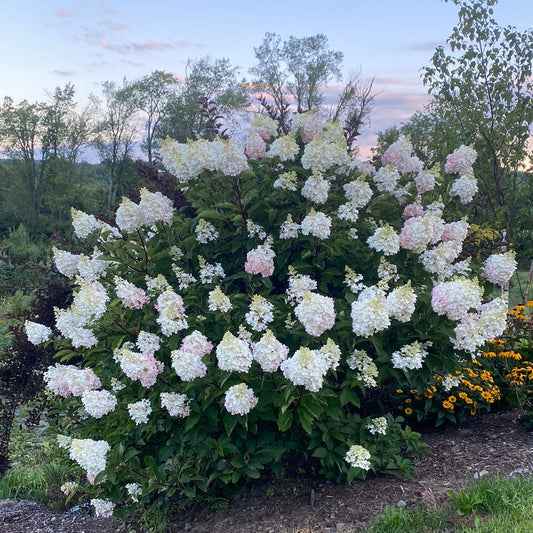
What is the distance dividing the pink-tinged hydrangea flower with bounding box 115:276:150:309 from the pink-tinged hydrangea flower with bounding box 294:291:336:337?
3.79ft

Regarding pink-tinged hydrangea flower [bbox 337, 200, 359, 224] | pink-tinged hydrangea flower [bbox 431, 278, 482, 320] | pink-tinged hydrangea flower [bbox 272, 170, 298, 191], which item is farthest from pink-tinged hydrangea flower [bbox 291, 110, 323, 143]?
pink-tinged hydrangea flower [bbox 431, 278, 482, 320]

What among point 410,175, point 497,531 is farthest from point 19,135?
point 497,531

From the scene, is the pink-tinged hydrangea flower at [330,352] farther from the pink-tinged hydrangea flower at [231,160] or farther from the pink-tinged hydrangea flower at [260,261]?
the pink-tinged hydrangea flower at [231,160]

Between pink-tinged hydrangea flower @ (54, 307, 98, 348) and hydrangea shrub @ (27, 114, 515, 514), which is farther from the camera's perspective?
pink-tinged hydrangea flower @ (54, 307, 98, 348)

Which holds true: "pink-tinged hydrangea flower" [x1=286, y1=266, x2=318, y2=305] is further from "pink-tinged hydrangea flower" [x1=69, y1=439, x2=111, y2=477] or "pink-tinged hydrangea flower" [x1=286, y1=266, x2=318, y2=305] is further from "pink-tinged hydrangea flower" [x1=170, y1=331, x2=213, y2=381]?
"pink-tinged hydrangea flower" [x1=69, y1=439, x2=111, y2=477]

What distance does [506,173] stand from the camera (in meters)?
8.72

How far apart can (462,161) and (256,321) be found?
2.58 meters

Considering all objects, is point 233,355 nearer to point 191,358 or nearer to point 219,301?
point 191,358

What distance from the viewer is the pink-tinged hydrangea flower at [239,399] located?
300 centimetres

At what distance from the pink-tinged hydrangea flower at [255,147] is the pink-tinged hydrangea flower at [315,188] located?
2.30 feet

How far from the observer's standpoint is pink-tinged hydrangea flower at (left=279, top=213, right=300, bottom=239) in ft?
12.2

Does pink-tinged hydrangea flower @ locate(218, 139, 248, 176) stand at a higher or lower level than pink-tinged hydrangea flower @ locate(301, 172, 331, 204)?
higher

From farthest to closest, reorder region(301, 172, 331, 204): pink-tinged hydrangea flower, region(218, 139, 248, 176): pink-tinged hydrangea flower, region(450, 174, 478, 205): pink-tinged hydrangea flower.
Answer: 1. region(450, 174, 478, 205): pink-tinged hydrangea flower
2. region(301, 172, 331, 204): pink-tinged hydrangea flower
3. region(218, 139, 248, 176): pink-tinged hydrangea flower

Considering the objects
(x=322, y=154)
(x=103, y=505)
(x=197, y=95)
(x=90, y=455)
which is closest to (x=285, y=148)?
(x=322, y=154)
